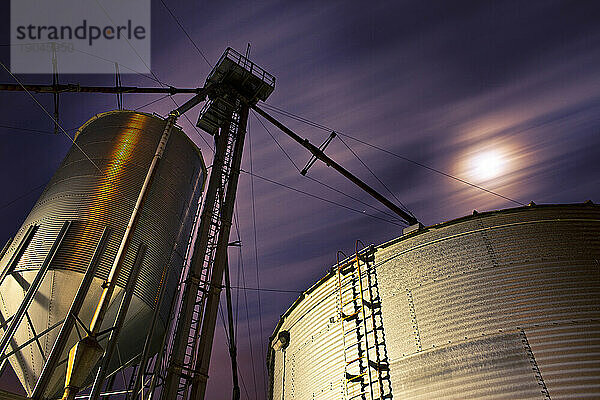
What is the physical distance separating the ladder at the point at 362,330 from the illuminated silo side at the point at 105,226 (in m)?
5.74

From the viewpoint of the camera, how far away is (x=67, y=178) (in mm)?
13508

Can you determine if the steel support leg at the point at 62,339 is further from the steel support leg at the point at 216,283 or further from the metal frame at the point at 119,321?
the steel support leg at the point at 216,283

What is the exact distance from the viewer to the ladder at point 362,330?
9.34 meters

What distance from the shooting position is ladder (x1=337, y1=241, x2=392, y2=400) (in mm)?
9344

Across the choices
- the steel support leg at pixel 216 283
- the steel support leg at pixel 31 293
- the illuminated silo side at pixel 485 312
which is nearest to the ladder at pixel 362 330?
the illuminated silo side at pixel 485 312

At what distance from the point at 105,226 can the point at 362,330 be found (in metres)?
8.11

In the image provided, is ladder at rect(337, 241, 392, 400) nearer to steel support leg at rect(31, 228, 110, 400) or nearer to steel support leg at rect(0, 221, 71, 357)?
steel support leg at rect(31, 228, 110, 400)

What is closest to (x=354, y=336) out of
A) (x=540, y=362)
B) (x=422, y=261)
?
(x=422, y=261)

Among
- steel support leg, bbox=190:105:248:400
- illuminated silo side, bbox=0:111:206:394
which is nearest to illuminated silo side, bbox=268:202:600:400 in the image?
steel support leg, bbox=190:105:248:400

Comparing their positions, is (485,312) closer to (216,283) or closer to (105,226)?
(216,283)

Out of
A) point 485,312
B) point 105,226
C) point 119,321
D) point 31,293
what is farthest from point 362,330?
point 31,293

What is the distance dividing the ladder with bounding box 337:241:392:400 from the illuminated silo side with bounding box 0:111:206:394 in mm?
5743

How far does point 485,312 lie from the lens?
28.9ft

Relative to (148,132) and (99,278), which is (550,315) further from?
(148,132)
